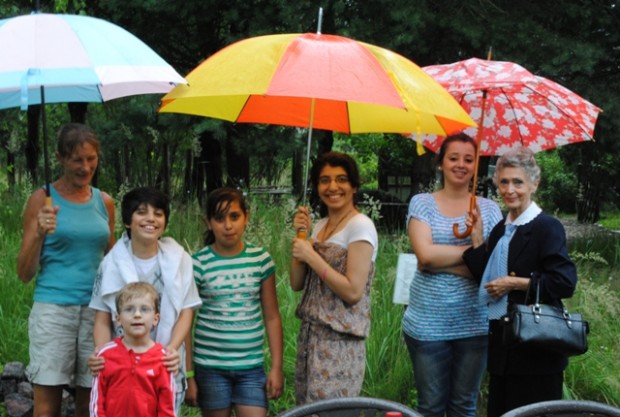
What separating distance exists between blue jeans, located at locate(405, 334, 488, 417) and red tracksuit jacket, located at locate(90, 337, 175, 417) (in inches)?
47.3

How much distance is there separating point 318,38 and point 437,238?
1.07 metres

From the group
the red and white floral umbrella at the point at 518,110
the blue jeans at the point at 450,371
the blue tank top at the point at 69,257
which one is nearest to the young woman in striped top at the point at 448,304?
the blue jeans at the point at 450,371

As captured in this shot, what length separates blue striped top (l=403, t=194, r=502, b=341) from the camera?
12.3 ft

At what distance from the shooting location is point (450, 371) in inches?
150

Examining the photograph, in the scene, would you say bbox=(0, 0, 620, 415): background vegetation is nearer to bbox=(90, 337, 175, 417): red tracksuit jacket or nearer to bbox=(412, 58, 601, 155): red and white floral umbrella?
bbox=(412, 58, 601, 155): red and white floral umbrella

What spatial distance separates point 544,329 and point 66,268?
2.07 meters

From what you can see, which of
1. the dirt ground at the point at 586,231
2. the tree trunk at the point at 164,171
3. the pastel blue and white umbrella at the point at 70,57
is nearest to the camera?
the pastel blue and white umbrella at the point at 70,57

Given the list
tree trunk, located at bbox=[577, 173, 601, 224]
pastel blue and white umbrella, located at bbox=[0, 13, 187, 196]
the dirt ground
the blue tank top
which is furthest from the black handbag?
tree trunk, located at bbox=[577, 173, 601, 224]

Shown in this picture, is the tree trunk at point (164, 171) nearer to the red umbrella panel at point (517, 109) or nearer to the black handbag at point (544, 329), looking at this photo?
the red umbrella panel at point (517, 109)

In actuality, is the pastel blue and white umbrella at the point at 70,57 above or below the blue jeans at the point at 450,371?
above

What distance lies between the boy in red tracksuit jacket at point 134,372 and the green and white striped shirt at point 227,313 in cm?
32

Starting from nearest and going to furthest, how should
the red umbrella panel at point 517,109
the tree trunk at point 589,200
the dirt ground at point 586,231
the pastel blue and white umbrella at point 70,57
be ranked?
1. the pastel blue and white umbrella at point 70,57
2. the red umbrella panel at point 517,109
3. the dirt ground at point 586,231
4. the tree trunk at point 589,200

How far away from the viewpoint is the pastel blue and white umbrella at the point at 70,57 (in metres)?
2.97

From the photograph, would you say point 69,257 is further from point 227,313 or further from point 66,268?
point 227,313
